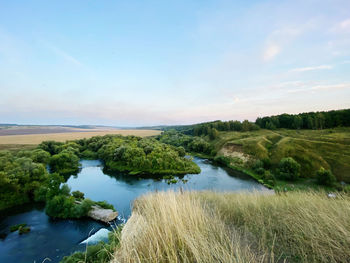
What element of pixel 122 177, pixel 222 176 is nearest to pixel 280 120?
pixel 222 176

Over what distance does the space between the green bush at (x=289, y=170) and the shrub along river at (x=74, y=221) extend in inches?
272

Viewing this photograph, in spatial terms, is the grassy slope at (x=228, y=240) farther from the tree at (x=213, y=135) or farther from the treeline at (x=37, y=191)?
the tree at (x=213, y=135)

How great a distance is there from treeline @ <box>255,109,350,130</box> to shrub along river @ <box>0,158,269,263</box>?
154 ft

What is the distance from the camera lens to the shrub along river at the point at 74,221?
44.8 feet

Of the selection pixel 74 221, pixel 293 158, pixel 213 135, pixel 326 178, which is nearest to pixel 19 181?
pixel 74 221

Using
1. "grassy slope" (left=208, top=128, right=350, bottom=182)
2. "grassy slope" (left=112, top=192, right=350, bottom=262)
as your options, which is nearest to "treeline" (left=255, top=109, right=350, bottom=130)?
"grassy slope" (left=208, top=128, right=350, bottom=182)

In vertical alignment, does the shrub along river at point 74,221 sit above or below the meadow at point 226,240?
below

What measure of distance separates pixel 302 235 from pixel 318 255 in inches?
25.7

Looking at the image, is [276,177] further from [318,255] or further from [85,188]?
[85,188]

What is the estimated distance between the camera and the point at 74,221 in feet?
60.3

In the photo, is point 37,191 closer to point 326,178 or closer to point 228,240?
point 228,240

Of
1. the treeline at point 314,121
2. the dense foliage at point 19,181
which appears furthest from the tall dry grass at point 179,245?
the treeline at point 314,121

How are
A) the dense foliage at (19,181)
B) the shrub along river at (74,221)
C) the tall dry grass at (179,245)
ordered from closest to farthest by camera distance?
the tall dry grass at (179,245) → the shrub along river at (74,221) → the dense foliage at (19,181)

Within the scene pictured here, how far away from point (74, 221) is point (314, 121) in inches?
3238
